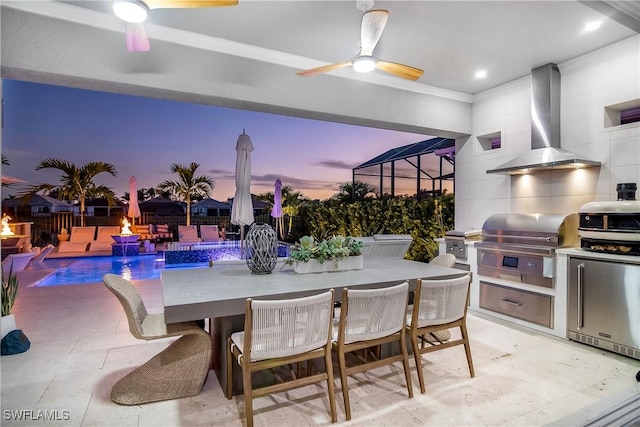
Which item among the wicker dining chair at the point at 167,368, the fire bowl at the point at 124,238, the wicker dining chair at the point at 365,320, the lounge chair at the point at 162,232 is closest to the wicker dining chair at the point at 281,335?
the wicker dining chair at the point at 365,320

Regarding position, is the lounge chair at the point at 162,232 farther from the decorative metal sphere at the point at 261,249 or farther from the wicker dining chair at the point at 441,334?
the wicker dining chair at the point at 441,334

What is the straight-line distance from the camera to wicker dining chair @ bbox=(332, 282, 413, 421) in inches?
79.2

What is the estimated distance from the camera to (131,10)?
2.00 metres

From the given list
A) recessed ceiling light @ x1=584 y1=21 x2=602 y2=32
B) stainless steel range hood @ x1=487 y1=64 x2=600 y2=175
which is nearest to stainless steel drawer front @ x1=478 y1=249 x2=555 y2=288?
stainless steel range hood @ x1=487 y1=64 x2=600 y2=175

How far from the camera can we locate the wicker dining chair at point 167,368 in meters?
2.18

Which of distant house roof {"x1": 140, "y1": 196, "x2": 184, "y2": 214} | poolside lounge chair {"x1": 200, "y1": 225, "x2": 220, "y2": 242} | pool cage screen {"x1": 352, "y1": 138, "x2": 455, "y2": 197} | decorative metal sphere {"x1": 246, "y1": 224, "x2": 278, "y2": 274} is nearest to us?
decorative metal sphere {"x1": 246, "y1": 224, "x2": 278, "y2": 274}

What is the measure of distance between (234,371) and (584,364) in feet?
9.07

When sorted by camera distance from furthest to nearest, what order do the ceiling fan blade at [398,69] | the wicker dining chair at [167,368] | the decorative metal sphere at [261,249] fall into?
the ceiling fan blade at [398,69], the decorative metal sphere at [261,249], the wicker dining chair at [167,368]

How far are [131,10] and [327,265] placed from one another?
2083mm

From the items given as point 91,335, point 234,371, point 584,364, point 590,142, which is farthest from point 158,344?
point 590,142

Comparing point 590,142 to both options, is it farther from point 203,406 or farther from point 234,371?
point 203,406

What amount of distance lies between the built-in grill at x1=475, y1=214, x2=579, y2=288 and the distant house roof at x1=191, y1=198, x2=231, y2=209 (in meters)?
9.97

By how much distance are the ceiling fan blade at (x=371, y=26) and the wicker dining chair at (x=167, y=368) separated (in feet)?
7.96

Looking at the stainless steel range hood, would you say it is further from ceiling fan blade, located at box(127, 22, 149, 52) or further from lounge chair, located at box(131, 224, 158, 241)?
lounge chair, located at box(131, 224, 158, 241)
